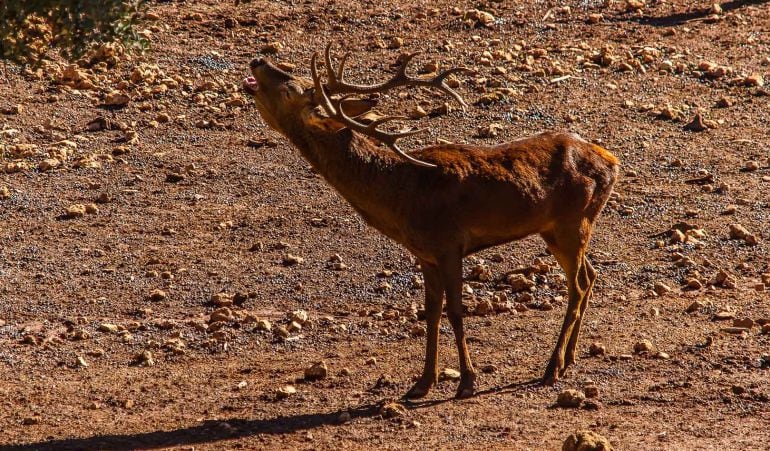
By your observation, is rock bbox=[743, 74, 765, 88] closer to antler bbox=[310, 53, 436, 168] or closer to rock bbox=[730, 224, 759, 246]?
rock bbox=[730, 224, 759, 246]

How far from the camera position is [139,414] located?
960 cm

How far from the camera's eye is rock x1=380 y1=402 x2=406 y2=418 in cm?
936

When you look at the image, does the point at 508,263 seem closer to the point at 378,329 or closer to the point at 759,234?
the point at 378,329

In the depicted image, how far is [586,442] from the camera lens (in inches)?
326

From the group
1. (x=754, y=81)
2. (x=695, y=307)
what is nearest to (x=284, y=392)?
(x=695, y=307)

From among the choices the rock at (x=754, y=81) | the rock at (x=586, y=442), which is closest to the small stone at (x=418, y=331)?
the rock at (x=586, y=442)

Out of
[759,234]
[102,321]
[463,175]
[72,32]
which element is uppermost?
[72,32]

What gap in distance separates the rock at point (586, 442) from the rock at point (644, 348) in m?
2.12

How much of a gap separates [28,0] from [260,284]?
428 cm

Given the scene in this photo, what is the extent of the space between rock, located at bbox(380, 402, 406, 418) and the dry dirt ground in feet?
0.17

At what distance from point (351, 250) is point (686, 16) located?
8445 mm

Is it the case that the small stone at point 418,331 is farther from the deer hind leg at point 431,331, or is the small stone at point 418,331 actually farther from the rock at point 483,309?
the deer hind leg at point 431,331

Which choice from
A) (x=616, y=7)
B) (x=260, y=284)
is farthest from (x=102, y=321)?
(x=616, y=7)

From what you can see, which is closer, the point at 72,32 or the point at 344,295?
the point at 72,32
